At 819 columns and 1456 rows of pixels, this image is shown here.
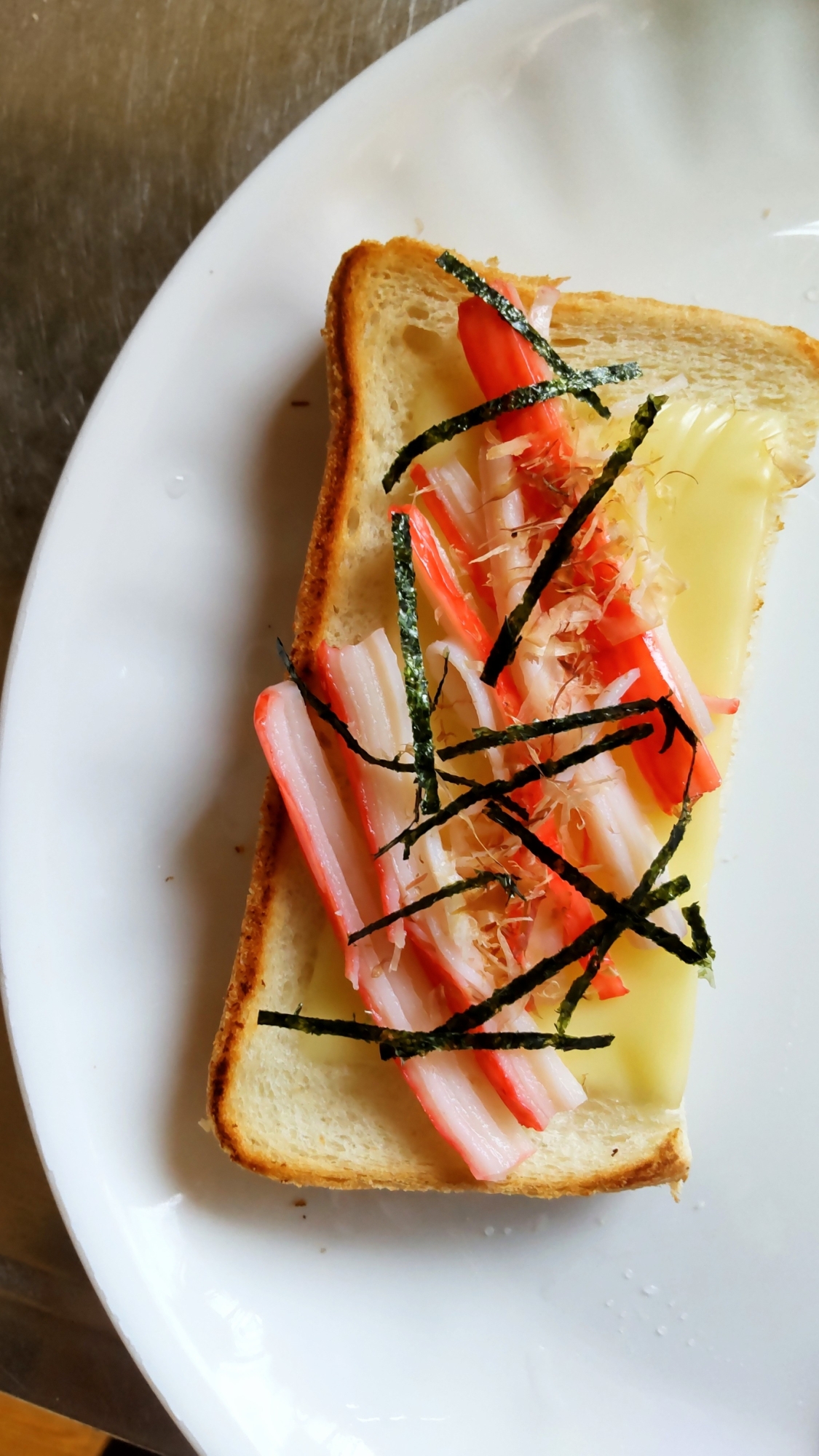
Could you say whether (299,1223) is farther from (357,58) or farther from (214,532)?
(357,58)

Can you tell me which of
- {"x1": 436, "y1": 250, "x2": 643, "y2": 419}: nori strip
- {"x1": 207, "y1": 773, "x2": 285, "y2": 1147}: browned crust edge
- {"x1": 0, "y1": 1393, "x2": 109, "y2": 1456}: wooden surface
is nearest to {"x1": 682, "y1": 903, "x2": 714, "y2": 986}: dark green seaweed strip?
{"x1": 207, "y1": 773, "x2": 285, "y2": 1147}: browned crust edge

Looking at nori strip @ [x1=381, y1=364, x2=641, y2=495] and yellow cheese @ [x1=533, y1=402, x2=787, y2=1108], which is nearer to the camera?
nori strip @ [x1=381, y1=364, x2=641, y2=495]

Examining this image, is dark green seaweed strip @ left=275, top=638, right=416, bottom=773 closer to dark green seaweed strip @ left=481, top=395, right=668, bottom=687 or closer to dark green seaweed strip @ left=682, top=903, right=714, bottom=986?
dark green seaweed strip @ left=481, top=395, right=668, bottom=687

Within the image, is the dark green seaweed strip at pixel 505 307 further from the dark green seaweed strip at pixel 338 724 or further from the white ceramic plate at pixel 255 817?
the dark green seaweed strip at pixel 338 724

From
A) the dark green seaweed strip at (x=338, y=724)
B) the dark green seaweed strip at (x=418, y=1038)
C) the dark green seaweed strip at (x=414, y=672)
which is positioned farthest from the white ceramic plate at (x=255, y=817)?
the dark green seaweed strip at (x=414, y=672)

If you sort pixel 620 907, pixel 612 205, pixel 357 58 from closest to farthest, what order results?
pixel 620 907
pixel 612 205
pixel 357 58

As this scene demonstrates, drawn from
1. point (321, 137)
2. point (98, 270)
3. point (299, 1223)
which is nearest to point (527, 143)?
point (321, 137)
